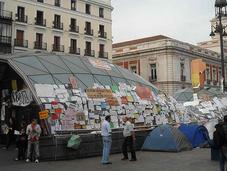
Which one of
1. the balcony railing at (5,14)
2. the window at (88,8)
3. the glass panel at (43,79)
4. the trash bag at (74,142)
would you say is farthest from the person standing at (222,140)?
the window at (88,8)

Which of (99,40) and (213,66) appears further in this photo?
(213,66)

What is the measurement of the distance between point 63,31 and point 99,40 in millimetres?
6524

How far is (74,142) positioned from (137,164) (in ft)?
9.14

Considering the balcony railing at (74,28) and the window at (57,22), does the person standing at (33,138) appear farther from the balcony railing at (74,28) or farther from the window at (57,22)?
the balcony railing at (74,28)

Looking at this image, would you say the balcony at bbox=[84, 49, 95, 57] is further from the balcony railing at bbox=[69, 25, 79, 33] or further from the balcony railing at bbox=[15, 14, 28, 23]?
the balcony railing at bbox=[15, 14, 28, 23]

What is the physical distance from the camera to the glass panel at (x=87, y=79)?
18.9 metres

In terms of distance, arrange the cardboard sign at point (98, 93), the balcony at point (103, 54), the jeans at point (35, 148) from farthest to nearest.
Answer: the balcony at point (103, 54) < the cardboard sign at point (98, 93) < the jeans at point (35, 148)

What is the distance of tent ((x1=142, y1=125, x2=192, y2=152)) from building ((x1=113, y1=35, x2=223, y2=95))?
41.3m

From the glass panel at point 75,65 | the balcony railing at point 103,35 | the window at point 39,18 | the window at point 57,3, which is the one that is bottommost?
the glass panel at point 75,65

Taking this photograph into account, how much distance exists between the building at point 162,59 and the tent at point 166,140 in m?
41.3

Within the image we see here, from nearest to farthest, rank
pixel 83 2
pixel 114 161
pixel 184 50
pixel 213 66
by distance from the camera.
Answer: pixel 114 161 → pixel 83 2 → pixel 184 50 → pixel 213 66

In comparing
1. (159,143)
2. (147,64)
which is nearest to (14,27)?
(147,64)

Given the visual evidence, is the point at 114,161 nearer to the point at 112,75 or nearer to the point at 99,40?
the point at 112,75

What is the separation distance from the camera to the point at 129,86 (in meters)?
21.2
